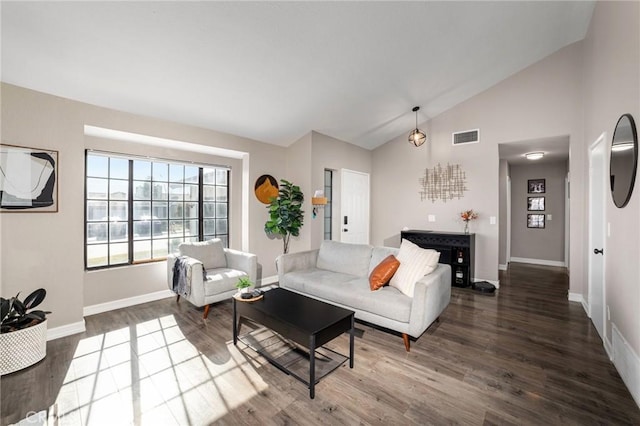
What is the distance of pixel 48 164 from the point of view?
2.85 meters

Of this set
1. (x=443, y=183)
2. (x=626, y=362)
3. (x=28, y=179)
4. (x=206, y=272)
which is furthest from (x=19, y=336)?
Answer: (x=443, y=183)

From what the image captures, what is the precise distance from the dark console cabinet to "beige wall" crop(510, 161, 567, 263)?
10.3ft

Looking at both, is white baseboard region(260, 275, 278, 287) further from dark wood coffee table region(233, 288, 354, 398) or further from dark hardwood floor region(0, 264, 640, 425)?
dark wood coffee table region(233, 288, 354, 398)

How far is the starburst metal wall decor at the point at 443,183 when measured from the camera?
5.16m

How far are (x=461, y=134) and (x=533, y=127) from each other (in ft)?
3.51

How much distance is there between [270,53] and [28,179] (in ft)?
9.02

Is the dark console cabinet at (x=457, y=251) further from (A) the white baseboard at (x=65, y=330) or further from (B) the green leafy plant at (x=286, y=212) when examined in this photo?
(A) the white baseboard at (x=65, y=330)

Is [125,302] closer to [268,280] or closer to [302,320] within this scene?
[268,280]

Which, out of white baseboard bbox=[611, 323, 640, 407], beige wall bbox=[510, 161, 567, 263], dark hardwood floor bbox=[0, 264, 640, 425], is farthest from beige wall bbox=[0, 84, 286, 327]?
beige wall bbox=[510, 161, 567, 263]

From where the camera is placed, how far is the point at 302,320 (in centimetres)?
224

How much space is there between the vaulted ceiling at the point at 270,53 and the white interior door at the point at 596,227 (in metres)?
1.82

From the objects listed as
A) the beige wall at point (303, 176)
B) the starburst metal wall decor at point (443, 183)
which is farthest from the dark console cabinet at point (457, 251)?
the beige wall at point (303, 176)

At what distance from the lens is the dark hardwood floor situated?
5.91 ft

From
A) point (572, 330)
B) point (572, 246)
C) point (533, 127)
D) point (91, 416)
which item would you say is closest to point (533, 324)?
point (572, 330)
